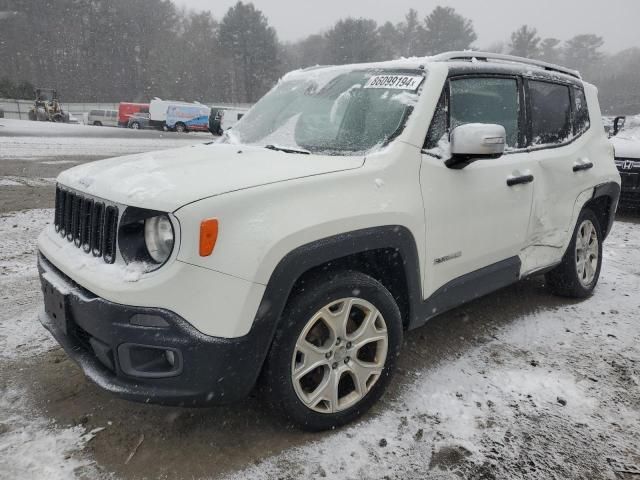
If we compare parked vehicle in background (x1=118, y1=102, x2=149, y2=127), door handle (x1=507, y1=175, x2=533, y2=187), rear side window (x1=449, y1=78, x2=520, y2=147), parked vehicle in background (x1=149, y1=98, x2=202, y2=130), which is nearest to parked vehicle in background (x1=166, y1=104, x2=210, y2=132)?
parked vehicle in background (x1=149, y1=98, x2=202, y2=130)

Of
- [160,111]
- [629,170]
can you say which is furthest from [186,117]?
[629,170]

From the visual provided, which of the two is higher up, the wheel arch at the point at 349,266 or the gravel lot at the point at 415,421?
the wheel arch at the point at 349,266

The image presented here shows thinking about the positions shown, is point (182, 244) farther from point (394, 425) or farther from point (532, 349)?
point (532, 349)

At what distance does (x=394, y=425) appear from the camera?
8.69ft

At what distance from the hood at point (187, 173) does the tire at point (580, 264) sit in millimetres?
2458

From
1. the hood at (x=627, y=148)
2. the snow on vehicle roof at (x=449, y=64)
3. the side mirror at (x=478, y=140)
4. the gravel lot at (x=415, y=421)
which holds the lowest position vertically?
the gravel lot at (x=415, y=421)

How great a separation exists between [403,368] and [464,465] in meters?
0.91

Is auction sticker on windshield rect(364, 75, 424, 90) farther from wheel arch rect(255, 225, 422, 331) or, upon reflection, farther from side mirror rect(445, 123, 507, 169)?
wheel arch rect(255, 225, 422, 331)

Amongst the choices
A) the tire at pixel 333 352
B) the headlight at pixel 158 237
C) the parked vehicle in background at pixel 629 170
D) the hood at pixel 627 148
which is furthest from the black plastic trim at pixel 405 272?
the hood at pixel 627 148

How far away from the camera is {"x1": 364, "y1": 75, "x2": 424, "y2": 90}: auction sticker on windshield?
9.93 ft

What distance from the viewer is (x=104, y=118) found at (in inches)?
1789

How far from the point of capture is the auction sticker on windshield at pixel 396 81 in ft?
9.93

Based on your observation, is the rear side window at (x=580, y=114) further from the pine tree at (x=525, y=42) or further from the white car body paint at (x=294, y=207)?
the pine tree at (x=525, y=42)

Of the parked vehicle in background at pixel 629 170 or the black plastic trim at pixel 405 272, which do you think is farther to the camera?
the parked vehicle in background at pixel 629 170
